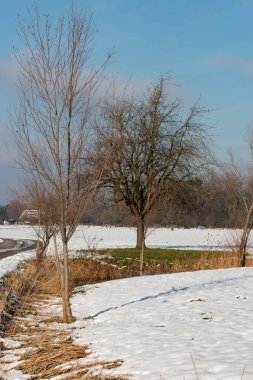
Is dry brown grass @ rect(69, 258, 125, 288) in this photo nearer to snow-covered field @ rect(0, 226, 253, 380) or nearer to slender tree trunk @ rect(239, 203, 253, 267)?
snow-covered field @ rect(0, 226, 253, 380)

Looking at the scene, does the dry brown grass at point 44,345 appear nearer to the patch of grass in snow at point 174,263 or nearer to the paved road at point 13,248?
the patch of grass in snow at point 174,263

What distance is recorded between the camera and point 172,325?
25.0 ft

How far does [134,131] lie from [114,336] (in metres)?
18.9

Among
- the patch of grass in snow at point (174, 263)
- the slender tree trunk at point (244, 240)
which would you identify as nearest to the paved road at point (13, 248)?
the patch of grass in snow at point (174, 263)

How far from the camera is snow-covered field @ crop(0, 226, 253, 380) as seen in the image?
5223mm

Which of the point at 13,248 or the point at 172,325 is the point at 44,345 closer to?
the point at 172,325

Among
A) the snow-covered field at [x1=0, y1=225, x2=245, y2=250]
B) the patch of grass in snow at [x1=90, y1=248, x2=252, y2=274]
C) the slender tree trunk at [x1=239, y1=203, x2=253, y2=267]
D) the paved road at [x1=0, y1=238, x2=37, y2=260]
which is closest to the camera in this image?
the slender tree trunk at [x1=239, y1=203, x2=253, y2=267]

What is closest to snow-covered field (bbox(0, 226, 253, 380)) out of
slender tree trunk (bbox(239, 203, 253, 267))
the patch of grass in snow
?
slender tree trunk (bbox(239, 203, 253, 267))

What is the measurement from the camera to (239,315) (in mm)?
8109

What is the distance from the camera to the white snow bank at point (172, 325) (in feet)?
17.2

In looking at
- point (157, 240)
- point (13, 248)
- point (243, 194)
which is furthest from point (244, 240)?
point (157, 240)

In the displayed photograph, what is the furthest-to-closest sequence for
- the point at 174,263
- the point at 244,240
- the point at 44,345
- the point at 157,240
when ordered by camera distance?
the point at 157,240 < the point at 174,263 < the point at 244,240 < the point at 44,345

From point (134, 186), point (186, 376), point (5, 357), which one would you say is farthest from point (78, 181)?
point (134, 186)

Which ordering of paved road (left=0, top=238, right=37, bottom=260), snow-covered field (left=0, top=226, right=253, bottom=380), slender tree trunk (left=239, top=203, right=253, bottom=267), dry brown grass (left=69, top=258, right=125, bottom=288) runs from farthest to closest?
paved road (left=0, top=238, right=37, bottom=260) < slender tree trunk (left=239, top=203, right=253, bottom=267) < dry brown grass (left=69, top=258, right=125, bottom=288) < snow-covered field (left=0, top=226, right=253, bottom=380)
